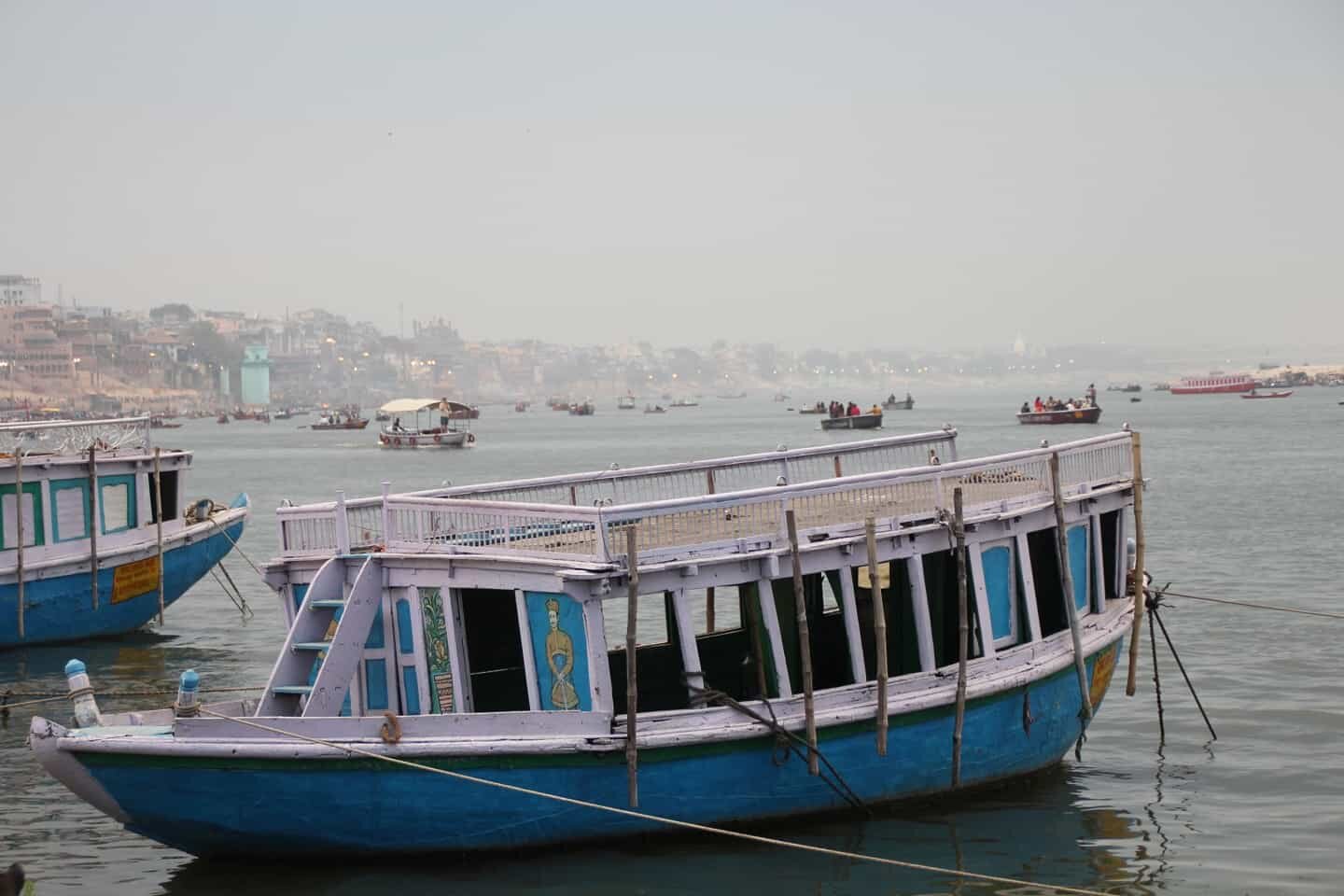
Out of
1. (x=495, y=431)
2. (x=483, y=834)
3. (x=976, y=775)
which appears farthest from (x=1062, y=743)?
(x=495, y=431)

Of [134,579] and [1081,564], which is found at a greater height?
[1081,564]

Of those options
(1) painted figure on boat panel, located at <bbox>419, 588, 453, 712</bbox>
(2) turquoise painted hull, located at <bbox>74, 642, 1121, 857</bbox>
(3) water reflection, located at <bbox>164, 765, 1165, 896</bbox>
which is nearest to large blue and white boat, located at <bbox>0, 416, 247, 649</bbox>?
(3) water reflection, located at <bbox>164, 765, 1165, 896</bbox>

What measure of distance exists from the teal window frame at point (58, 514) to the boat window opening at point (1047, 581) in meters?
15.1

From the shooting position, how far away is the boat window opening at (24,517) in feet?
76.6

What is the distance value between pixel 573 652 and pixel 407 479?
6577 centimetres

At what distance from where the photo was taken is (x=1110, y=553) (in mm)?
17109

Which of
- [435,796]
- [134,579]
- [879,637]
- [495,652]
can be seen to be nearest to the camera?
[435,796]

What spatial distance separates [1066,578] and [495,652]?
527 cm

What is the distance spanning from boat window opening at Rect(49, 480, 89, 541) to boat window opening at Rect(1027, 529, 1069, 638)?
595 inches

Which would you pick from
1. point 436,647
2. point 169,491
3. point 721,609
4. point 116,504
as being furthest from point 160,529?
point 436,647

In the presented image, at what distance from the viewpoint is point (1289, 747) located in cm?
1741

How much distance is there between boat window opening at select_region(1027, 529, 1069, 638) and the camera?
15664mm

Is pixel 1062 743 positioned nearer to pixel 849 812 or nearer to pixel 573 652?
pixel 849 812

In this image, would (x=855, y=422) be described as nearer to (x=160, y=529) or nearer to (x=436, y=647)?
(x=160, y=529)
